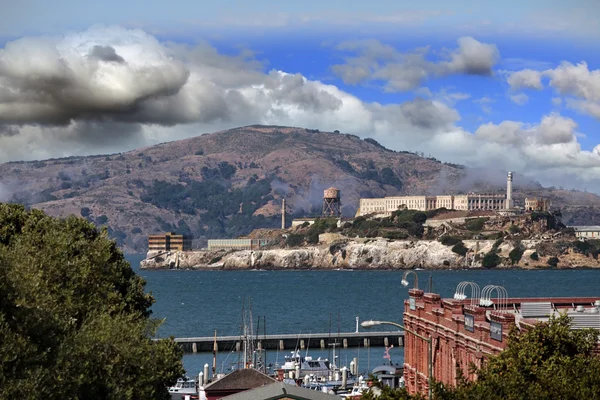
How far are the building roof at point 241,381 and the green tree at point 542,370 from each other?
71.9 feet

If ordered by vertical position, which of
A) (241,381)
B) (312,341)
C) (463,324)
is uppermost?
(463,324)

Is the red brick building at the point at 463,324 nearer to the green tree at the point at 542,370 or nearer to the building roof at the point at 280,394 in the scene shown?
the green tree at the point at 542,370

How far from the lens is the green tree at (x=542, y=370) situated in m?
31.4

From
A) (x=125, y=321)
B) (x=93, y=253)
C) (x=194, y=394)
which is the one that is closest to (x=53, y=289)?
(x=125, y=321)

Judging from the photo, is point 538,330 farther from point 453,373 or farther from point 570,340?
point 453,373

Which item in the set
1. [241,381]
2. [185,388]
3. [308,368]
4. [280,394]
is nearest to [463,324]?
[280,394]

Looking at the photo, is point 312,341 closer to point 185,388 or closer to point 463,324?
point 185,388

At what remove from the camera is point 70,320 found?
117ft

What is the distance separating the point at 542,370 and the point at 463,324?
1388cm

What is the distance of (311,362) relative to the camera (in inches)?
3787

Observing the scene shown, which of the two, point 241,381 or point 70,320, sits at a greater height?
point 70,320

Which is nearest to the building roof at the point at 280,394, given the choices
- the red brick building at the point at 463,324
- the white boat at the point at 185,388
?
the red brick building at the point at 463,324

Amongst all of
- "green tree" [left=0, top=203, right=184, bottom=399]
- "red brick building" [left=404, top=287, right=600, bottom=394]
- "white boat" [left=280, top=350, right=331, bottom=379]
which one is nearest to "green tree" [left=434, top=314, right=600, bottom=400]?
"red brick building" [left=404, top=287, right=600, bottom=394]

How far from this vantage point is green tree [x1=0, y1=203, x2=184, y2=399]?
98.1 ft
